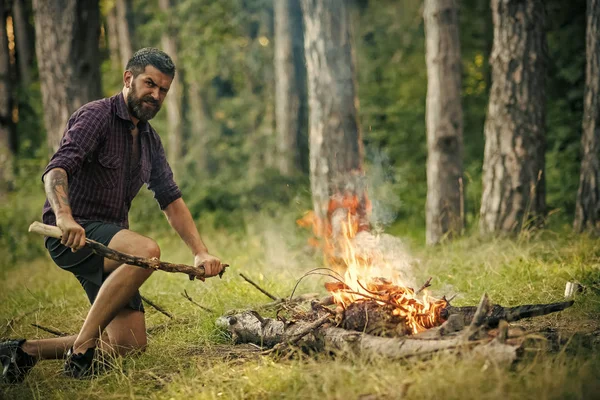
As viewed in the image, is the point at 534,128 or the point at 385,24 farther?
the point at 385,24

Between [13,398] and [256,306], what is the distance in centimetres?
219

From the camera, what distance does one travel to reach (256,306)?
5887mm

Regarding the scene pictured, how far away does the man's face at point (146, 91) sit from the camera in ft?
15.7

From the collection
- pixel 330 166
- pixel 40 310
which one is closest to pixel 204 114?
pixel 330 166

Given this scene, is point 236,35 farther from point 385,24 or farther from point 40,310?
point 40,310

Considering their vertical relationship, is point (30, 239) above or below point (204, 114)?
below

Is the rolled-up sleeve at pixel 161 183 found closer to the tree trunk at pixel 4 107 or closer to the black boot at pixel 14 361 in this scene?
the black boot at pixel 14 361

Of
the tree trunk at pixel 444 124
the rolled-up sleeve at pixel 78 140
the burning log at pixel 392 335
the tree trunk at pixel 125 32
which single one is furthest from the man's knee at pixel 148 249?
the tree trunk at pixel 125 32

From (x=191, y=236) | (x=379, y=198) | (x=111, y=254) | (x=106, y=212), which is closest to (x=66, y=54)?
(x=379, y=198)

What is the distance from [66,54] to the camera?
31.7 feet

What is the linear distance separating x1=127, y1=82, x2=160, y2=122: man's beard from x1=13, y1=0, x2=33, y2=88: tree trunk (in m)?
18.6

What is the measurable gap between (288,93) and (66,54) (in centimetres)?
598

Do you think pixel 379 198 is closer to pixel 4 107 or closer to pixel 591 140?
pixel 591 140

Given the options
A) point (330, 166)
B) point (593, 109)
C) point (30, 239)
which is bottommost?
point (30, 239)
